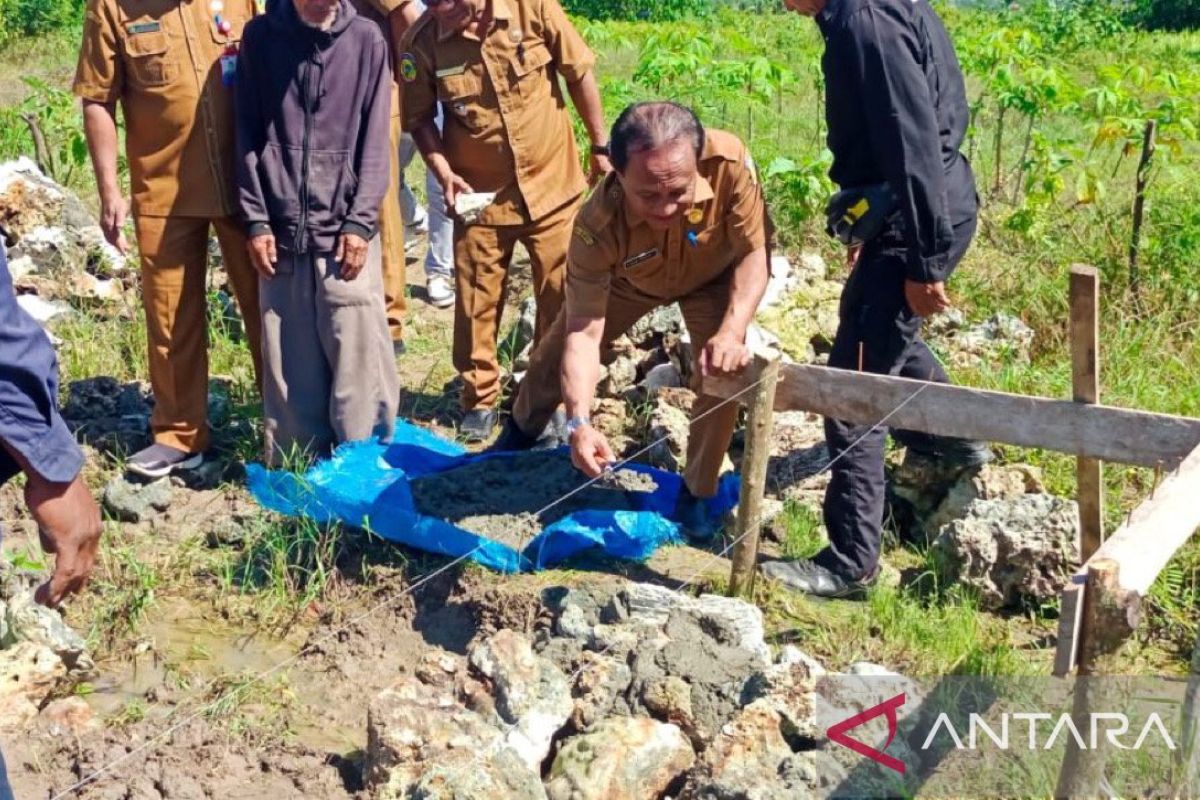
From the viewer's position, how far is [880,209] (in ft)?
13.5

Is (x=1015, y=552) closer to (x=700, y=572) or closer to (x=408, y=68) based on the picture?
(x=700, y=572)

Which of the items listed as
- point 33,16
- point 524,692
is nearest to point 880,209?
point 524,692

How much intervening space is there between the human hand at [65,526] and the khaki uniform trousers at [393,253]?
3237 millimetres

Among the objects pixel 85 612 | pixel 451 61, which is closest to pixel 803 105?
pixel 451 61

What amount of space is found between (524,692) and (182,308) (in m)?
2.41

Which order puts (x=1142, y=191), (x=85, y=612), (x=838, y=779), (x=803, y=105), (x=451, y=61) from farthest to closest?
1. (x=803, y=105)
2. (x=1142, y=191)
3. (x=451, y=61)
4. (x=85, y=612)
5. (x=838, y=779)

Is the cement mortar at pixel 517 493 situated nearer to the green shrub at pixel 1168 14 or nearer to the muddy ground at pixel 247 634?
the muddy ground at pixel 247 634

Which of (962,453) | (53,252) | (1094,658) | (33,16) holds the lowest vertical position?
(962,453)

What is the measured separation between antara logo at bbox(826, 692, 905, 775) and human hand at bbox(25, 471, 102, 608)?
174cm

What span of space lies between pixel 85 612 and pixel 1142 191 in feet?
14.7

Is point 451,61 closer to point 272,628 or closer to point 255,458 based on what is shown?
point 255,458

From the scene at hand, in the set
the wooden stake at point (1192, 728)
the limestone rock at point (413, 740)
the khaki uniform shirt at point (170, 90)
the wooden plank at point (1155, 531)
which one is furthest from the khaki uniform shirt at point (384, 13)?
the wooden stake at point (1192, 728)

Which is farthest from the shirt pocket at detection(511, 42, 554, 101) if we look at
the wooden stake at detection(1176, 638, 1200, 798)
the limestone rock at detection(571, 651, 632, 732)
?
the wooden stake at detection(1176, 638, 1200, 798)

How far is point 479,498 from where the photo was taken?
16.0 feet
